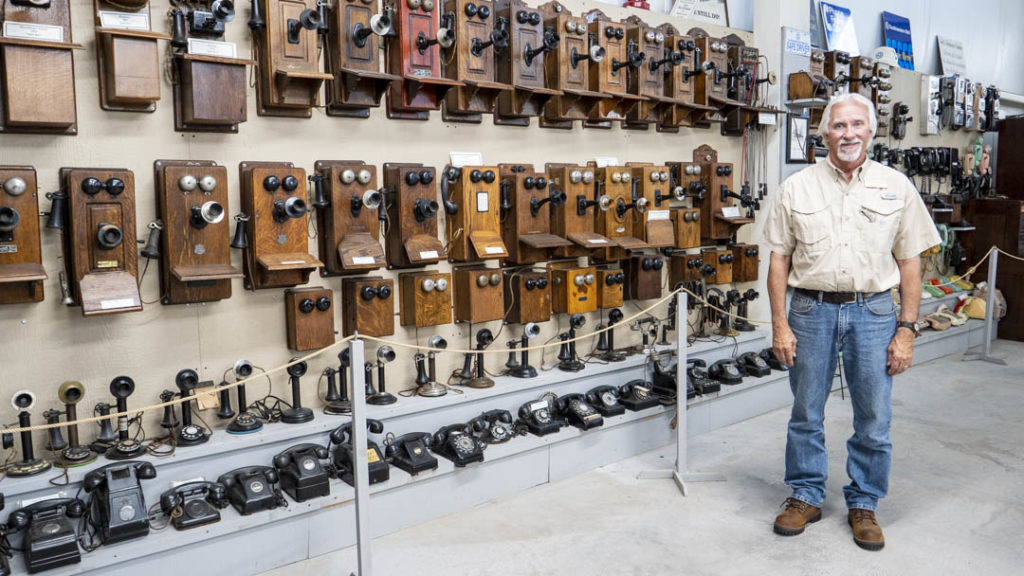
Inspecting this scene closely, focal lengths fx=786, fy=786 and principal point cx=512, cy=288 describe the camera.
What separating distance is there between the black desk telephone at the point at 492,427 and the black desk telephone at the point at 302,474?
0.82m

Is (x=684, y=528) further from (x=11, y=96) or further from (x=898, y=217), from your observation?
(x=11, y=96)

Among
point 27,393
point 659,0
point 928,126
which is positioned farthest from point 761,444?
point 928,126

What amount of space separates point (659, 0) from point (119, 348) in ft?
13.4

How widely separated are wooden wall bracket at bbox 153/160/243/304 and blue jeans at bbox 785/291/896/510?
2.33 m

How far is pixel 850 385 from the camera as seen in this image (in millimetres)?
3223

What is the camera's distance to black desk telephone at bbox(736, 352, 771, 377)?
5160mm

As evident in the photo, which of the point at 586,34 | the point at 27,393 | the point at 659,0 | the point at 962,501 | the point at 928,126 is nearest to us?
the point at 27,393

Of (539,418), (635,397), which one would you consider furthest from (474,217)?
(635,397)

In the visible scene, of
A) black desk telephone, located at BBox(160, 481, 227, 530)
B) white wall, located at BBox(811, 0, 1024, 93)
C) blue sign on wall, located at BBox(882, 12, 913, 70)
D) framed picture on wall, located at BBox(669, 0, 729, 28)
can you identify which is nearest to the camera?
black desk telephone, located at BBox(160, 481, 227, 530)

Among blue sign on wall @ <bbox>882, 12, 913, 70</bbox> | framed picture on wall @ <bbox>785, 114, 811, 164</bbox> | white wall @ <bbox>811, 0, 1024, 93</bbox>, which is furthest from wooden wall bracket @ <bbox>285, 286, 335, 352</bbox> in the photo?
blue sign on wall @ <bbox>882, 12, 913, 70</bbox>

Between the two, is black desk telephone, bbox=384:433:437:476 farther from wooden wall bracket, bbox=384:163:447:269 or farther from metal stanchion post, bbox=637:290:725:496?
metal stanchion post, bbox=637:290:725:496

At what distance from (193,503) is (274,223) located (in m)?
1.19

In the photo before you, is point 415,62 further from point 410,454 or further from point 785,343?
point 785,343

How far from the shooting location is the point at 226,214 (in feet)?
10.7
